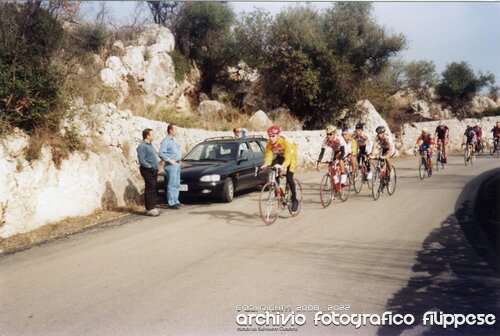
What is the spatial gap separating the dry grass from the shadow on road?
251 inches

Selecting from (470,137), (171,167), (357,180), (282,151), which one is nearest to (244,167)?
(171,167)

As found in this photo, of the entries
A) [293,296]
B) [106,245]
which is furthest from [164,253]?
[293,296]

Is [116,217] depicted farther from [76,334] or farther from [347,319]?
[347,319]

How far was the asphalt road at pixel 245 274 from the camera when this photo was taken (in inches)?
171

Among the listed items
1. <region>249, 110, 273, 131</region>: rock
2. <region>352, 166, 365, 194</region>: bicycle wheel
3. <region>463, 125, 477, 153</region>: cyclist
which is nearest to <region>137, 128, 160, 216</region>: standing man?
Answer: <region>352, 166, 365, 194</region>: bicycle wheel

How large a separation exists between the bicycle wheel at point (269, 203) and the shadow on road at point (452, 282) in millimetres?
3013

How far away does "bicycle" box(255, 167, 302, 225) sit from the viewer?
878cm

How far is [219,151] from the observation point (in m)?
12.6

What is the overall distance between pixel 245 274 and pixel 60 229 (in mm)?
4967

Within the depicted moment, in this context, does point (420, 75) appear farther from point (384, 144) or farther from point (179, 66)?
point (384, 144)

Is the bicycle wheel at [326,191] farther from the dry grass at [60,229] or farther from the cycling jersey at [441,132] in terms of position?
the cycling jersey at [441,132]

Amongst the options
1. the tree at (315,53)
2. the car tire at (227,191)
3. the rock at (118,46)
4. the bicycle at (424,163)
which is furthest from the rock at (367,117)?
the car tire at (227,191)

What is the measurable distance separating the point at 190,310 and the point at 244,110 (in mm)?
23292

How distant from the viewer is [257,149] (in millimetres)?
13477
